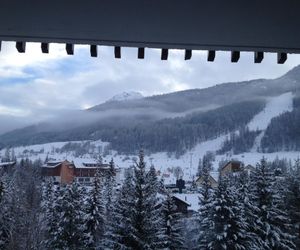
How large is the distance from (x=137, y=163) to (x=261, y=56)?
22.2 metres

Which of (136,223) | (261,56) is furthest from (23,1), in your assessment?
(136,223)

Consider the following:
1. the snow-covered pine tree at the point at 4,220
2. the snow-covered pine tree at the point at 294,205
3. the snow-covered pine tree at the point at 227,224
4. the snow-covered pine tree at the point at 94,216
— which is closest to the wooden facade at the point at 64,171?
the snow-covered pine tree at the point at 4,220

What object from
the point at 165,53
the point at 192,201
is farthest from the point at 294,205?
the point at 165,53

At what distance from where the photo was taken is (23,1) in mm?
2990

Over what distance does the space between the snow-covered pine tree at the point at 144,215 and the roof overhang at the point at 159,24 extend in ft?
67.8

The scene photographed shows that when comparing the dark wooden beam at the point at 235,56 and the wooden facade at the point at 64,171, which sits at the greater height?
the dark wooden beam at the point at 235,56

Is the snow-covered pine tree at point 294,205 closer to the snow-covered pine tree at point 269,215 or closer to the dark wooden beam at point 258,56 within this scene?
the snow-covered pine tree at point 269,215

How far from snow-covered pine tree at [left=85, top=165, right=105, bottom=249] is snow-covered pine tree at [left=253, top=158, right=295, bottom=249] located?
32.4 ft

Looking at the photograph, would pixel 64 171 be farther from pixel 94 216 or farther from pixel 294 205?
pixel 294 205

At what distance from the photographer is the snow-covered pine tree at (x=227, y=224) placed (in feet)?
80.7

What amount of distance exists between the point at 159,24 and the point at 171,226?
23.6 meters

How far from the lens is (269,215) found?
1067 inches

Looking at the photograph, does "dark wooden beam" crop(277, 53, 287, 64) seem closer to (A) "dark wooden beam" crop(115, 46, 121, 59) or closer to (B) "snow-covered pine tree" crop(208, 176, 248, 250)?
(A) "dark wooden beam" crop(115, 46, 121, 59)

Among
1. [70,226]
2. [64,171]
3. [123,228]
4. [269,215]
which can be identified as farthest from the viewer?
[64,171]
